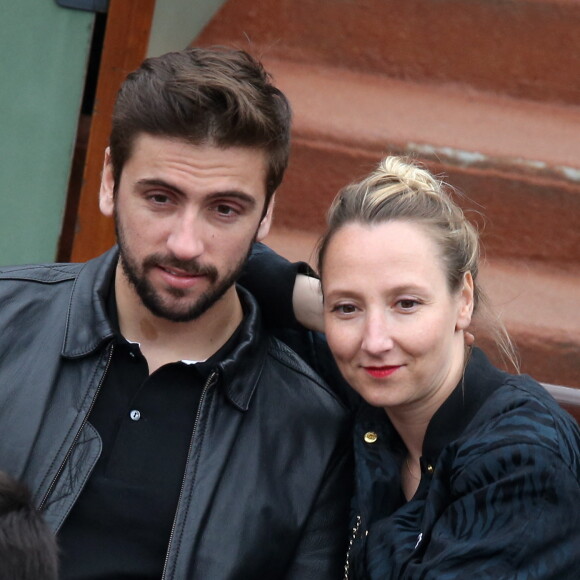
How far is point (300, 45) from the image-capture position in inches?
122

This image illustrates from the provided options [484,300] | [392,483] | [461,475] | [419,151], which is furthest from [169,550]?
[419,151]

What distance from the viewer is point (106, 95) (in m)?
3.18

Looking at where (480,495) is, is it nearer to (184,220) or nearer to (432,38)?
(184,220)

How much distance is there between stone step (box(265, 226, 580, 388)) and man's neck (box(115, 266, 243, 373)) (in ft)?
2.18

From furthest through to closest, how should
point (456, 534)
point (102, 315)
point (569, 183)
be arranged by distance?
1. point (569, 183)
2. point (102, 315)
3. point (456, 534)

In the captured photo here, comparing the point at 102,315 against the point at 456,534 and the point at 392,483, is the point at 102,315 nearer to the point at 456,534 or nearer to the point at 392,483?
the point at 392,483

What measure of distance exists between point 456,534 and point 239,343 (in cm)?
69

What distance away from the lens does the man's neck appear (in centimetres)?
246

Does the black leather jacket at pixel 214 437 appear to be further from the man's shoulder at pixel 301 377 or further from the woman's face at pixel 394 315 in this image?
the woman's face at pixel 394 315

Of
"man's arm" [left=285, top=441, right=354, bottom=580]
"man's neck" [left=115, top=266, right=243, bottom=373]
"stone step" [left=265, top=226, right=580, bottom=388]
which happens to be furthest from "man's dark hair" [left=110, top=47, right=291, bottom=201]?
"stone step" [left=265, top=226, right=580, bottom=388]

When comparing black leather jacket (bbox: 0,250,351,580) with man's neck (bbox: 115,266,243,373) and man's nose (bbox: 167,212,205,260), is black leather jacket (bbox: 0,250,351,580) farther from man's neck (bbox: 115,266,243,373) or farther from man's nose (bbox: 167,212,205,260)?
man's nose (bbox: 167,212,205,260)

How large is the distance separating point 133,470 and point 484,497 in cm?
74

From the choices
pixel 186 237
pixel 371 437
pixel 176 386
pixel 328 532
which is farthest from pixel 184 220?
pixel 328 532

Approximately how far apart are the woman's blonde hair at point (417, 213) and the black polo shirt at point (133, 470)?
41 centimetres
